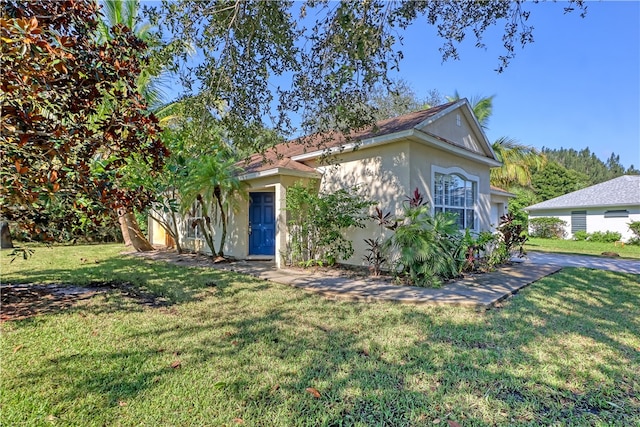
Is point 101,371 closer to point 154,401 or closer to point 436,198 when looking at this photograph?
point 154,401

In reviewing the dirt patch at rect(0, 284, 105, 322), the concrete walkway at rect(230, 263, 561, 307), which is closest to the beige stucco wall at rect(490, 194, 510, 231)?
the concrete walkway at rect(230, 263, 561, 307)

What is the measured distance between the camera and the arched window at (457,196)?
10.1 meters

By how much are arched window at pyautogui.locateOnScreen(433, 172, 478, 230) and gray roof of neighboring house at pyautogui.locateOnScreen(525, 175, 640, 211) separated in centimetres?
1702

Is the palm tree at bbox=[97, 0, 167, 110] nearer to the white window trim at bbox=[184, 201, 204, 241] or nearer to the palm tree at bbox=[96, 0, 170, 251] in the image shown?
the palm tree at bbox=[96, 0, 170, 251]

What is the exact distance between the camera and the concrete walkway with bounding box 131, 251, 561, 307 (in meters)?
6.27

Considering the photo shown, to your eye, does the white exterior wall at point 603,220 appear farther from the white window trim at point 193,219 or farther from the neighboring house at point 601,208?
the white window trim at point 193,219

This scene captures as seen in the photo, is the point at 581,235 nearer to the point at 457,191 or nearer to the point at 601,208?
the point at 601,208

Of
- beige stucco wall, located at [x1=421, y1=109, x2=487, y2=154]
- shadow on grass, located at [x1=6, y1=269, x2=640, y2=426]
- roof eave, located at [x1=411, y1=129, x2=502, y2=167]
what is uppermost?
beige stucco wall, located at [x1=421, y1=109, x2=487, y2=154]

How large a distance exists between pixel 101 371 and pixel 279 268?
21.2 feet

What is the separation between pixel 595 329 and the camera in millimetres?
4852

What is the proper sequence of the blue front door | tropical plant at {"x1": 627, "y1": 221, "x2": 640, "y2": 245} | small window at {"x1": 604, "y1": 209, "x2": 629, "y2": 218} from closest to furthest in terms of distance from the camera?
the blue front door, tropical plant at {"x1": 627, "y1": 221, "x2": 640, "y2": 245}, small window at {"x1": 604, "y1": 209, "x2": 629, "y2": 218}

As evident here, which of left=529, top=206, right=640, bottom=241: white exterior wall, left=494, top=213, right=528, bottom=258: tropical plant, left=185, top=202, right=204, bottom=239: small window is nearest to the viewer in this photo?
left=494, top=213, right=528, bottom=258: tropical plant

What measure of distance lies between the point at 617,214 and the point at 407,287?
23.5 m

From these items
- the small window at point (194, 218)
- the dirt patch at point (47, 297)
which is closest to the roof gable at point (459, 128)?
the dirt patch at point (47, 297)
